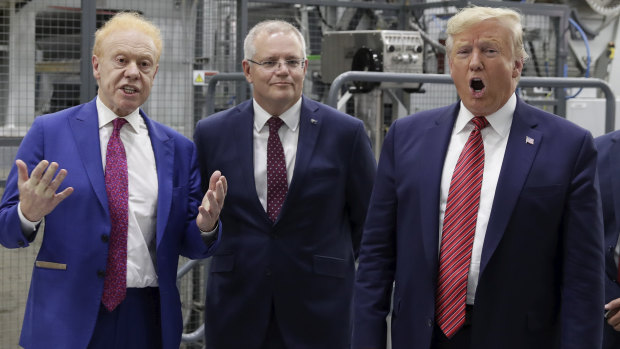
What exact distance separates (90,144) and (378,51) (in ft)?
12.3

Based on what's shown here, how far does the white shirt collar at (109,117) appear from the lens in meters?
2.68

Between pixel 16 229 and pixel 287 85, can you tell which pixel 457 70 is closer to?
pixel 287 85

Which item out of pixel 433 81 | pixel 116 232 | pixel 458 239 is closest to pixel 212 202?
pixel 116 232

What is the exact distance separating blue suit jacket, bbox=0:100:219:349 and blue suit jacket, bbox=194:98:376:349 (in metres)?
0.35

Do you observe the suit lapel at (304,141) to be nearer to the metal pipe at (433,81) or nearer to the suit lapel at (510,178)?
the metal pipe at (433,81)

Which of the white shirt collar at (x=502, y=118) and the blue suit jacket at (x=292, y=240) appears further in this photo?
the blue suit jacket at (x=292, y=240)

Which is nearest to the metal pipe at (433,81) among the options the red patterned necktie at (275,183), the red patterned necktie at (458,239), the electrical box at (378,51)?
the red patterned necktie at (275,183)

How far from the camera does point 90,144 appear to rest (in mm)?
2609

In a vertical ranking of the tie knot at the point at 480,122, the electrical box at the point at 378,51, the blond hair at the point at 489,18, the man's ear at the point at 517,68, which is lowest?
the tie knot at the point at 480,122

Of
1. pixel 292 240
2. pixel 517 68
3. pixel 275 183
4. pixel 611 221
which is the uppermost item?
pixel 517 68

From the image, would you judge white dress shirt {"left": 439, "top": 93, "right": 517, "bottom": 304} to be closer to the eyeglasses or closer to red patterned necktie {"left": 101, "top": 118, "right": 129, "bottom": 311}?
the eyeglasses

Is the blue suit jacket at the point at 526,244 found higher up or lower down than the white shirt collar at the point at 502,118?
lower down

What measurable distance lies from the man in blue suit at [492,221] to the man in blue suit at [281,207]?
2.11ft

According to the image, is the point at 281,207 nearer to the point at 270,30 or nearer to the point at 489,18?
the point at 270,30
